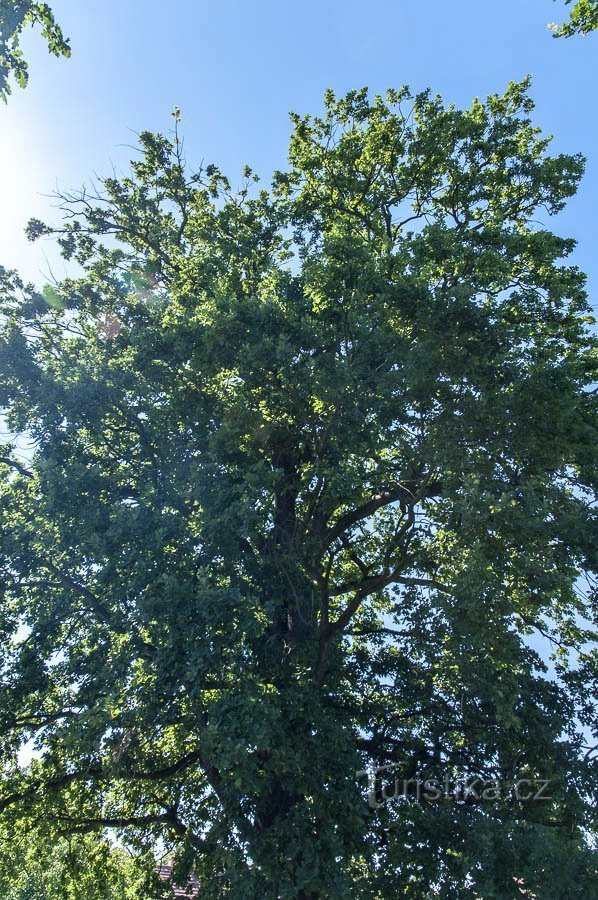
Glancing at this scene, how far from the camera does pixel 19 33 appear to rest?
6.59 metres

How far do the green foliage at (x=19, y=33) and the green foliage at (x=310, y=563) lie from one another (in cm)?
373

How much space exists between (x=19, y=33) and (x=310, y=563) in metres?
8.29

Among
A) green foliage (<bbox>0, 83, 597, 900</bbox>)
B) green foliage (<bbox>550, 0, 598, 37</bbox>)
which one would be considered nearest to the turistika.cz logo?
green foliage (<bbox>0, 83, 597, 900</bbox>)

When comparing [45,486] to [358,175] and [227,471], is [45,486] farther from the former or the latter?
[358,175]

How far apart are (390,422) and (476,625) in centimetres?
352

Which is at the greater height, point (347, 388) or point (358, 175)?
point (358, 175)

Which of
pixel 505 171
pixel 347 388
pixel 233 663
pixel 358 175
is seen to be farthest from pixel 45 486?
pixel 505 171

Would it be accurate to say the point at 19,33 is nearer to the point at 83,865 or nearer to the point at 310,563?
the point at 310,563

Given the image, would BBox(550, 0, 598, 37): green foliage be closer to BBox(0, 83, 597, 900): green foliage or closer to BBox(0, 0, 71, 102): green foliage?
BBox(0, 83, 597, 900): green foliage

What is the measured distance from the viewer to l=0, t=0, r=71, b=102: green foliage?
20.9 feet

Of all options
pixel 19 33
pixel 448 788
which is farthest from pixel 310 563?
pixel 19 33

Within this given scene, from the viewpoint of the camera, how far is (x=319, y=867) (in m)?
7.50

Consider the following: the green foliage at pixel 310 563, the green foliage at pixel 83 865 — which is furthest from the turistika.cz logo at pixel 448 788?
the green foliage at pixel 83 865

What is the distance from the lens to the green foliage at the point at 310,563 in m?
7.55
